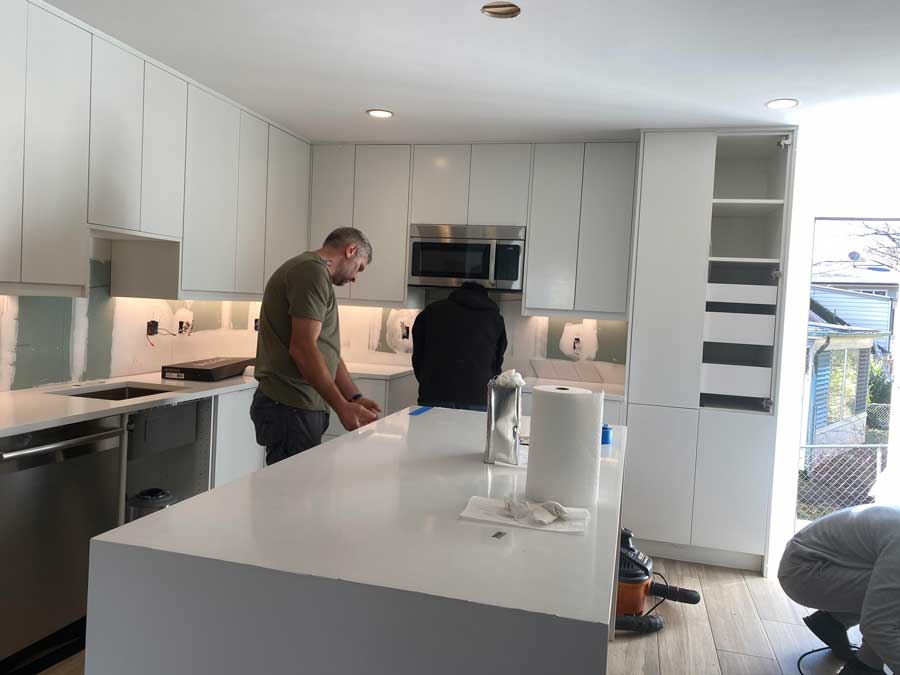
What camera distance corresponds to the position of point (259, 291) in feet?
13.9

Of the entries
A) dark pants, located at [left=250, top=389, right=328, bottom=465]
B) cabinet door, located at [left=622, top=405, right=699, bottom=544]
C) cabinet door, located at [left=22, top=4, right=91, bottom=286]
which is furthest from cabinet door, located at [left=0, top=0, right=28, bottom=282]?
cabinet door, located at [left=622, top=405, right=699, bottom=544]

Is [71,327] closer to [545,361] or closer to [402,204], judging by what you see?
[402,204]

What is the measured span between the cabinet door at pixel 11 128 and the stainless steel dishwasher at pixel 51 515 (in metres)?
0.67

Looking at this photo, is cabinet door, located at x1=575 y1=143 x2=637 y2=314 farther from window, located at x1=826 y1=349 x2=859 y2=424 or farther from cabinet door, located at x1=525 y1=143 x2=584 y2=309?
window, located at x1=826 y1=349 x2=859 y2=424

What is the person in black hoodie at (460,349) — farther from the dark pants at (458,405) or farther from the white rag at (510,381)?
the white rag at (510,381)

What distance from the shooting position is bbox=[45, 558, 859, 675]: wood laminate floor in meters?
2.67

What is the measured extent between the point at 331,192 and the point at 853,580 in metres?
3.67

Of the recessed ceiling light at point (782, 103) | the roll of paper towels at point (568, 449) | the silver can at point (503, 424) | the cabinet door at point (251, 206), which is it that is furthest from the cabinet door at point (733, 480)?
the cabinet door at point (251, 206)

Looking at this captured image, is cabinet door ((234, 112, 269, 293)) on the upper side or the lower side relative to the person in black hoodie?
upper

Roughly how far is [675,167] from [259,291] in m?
2.58

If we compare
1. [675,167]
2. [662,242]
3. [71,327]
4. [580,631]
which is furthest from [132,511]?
[675,167]

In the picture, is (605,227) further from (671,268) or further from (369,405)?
(369,405)

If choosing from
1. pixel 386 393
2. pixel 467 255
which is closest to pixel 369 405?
pixel 386 393

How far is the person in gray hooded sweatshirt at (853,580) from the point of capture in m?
2.18
